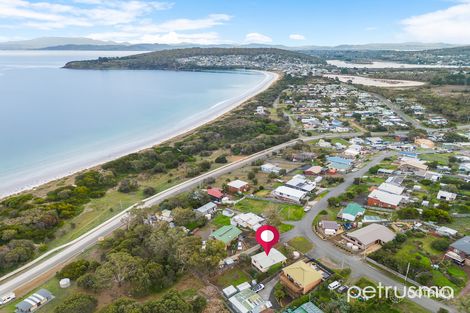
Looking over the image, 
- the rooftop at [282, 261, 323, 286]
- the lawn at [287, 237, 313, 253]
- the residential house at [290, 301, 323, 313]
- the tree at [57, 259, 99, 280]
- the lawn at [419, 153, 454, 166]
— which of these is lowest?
the lawn at [287, 237, 313, 253]

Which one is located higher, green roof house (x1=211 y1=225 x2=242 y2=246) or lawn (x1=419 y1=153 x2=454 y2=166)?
green roof house (x1=211 y1=225 x2=242 y2=246)

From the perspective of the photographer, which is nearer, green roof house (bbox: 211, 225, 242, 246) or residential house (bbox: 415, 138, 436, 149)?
green roof house (bbox: 211, 225, 242, 246)

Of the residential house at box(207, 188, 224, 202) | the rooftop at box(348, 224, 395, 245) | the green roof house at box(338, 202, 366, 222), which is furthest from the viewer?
the residential house at box(207, 188, 224, 202)

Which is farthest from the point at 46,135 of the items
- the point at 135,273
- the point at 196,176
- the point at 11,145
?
the point at 135,273

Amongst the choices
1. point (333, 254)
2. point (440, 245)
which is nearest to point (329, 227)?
point (333, 254)

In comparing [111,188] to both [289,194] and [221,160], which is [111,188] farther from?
[289,194]

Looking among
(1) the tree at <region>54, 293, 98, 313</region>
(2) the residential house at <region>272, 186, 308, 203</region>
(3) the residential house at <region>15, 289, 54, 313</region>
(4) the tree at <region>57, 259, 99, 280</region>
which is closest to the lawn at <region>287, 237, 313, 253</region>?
(2) the residential house at <region>272, 186, 308, 203</region>

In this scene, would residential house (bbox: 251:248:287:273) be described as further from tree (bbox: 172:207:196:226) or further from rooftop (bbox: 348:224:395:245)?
tree (bbox: 172:207:196:226)
